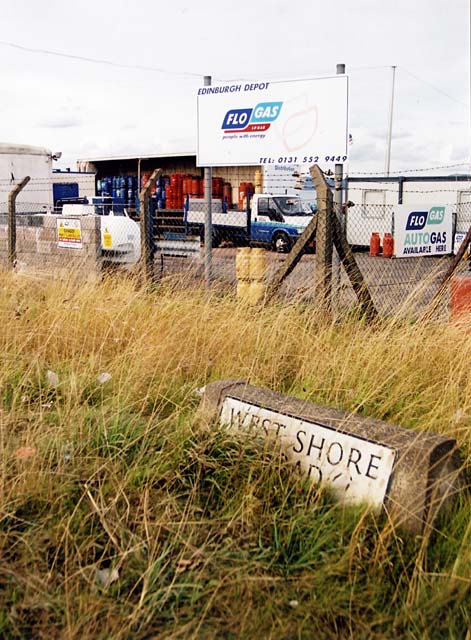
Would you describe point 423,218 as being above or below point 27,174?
below

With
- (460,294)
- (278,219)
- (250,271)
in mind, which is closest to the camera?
(460,294)

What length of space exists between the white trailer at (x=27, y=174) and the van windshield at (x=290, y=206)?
8018 millimetres

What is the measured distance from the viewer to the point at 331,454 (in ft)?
12.3

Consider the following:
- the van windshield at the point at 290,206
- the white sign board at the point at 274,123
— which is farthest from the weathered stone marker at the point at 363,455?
the van windshield at the point at 290,206

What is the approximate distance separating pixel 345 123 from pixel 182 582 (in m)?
7.45

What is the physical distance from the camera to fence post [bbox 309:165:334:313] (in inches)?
288

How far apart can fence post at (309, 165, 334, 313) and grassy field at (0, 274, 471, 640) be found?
1775 millimetres

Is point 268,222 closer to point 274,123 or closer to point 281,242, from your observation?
point 281,242

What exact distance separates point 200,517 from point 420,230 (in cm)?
962

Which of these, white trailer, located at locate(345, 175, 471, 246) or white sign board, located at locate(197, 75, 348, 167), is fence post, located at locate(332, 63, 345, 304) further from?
white trailer, located at locate(345, 175, 471, 246)

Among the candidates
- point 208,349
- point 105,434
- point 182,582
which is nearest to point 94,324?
point 208,349

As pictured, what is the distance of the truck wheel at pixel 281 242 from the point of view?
25484mm

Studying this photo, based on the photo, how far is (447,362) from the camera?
5441 mm

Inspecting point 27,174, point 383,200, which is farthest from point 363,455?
point 383,200
